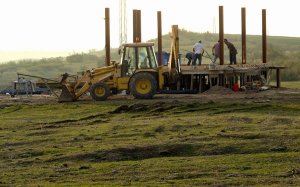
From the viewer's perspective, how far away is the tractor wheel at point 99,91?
132ft

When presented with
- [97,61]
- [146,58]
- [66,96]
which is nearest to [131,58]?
[146,58]

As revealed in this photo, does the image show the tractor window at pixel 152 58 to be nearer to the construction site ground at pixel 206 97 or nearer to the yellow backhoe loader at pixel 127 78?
the yellow backhoe loader at pixel 127 78

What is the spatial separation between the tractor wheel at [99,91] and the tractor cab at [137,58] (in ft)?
3.02

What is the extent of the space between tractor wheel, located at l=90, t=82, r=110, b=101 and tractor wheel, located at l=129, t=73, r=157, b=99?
971mm

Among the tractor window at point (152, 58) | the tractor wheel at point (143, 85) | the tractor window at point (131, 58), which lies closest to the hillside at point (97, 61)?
the tractor window at point (152, 58)

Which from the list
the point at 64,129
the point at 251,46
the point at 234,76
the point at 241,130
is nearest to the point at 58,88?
the point at 234,76

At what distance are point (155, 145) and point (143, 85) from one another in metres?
15.6

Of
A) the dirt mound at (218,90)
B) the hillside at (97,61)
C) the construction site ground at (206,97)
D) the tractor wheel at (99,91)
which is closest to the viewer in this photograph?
the construction site ground at (206,97)

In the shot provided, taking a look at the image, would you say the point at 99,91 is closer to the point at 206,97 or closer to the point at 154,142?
the point at 206,97

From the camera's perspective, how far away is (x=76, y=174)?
20.6 m

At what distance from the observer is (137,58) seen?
40344mm

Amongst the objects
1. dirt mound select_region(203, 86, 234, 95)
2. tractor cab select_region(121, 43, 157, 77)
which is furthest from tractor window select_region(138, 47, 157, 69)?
dirt mound select_region(203, 86, 234, 95)

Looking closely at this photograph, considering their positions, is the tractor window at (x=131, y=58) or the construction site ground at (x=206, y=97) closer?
the construction site ground at (x=206, y=97)

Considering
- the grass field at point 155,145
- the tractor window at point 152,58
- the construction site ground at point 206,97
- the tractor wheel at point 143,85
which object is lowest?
the grass field at point 155,145
